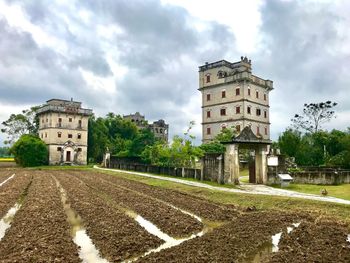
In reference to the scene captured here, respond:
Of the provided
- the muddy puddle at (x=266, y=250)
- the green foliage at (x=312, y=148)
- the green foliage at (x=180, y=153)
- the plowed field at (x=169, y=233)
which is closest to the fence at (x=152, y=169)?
the green foliage at (x=180, y=153)

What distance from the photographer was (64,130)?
6681cm

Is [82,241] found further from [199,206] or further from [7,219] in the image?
[199,206]

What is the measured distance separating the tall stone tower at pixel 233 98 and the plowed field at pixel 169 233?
38.9 meters

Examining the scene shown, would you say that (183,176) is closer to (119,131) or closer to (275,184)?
(275,184)

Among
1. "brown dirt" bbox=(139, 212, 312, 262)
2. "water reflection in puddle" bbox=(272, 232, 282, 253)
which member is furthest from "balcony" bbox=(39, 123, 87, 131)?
"water reflection in puddle" bbox=(272, 232, 282, 253)

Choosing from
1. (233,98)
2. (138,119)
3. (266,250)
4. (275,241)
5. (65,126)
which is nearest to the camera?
(266,250)

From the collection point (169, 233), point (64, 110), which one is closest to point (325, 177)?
point (169, 233)

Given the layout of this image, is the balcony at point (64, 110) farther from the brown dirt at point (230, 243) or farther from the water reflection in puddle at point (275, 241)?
the water reflection in puddle at point (275, 241)

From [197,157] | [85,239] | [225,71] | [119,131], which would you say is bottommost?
[85,239]

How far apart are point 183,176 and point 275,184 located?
10.8 meters

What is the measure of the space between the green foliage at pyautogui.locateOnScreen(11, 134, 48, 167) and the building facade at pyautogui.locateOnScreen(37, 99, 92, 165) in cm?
282

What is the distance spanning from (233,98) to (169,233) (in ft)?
153

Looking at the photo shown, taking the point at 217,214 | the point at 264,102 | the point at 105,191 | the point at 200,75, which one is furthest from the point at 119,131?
the point at 217,214

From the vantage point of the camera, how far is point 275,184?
92.3ft
